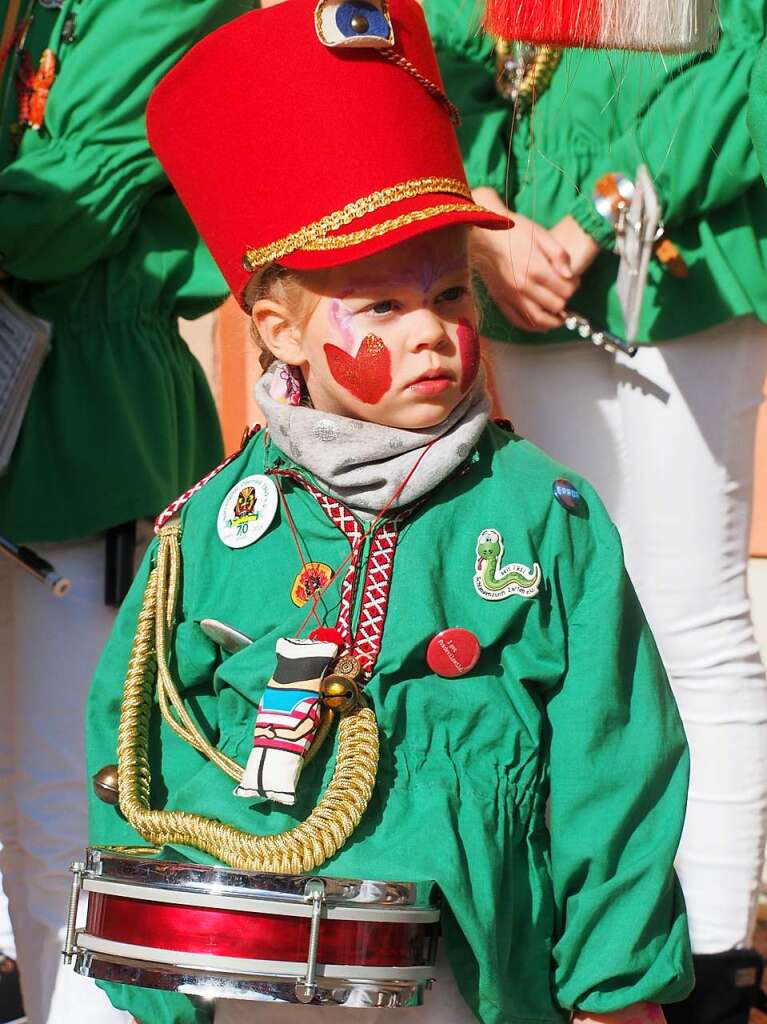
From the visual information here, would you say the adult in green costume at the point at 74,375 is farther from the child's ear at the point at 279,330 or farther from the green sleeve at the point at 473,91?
the child's ear at the point at 279,330

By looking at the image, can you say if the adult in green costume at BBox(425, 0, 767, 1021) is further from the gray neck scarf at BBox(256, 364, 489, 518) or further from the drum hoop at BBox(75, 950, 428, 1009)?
the drum hoop at BBox(75, 950, 428, 1009)

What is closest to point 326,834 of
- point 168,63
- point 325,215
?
point 325,215

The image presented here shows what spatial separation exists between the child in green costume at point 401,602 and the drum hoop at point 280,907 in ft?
0.20

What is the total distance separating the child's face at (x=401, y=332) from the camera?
1951 millimetres

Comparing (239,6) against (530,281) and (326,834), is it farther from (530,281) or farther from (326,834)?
(326,834)

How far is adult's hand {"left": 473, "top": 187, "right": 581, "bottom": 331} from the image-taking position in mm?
2658

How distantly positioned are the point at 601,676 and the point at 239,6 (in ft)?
5.05

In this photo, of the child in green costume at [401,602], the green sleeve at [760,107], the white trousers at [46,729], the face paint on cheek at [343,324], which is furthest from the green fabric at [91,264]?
the green sleeve at [760,107]

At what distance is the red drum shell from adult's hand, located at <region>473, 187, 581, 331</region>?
1250mm

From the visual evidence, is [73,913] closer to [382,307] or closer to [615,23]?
[382,307]

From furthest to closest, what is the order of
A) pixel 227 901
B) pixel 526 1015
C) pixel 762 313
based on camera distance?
pixel 762 313
pixel 526 1015
pixel 227 901

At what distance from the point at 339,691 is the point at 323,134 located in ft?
2.29

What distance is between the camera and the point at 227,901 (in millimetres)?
1715

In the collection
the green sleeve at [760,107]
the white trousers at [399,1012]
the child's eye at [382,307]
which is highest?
the green sleeve at [760,107]
